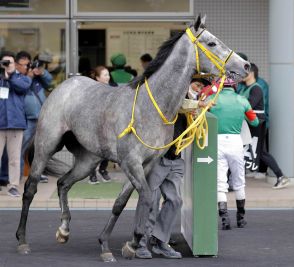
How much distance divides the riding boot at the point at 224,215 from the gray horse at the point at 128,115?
2.04m

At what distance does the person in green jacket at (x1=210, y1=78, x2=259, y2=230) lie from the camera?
11.9 metres

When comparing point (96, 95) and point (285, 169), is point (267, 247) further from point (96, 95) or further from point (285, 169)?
point (285, 169)

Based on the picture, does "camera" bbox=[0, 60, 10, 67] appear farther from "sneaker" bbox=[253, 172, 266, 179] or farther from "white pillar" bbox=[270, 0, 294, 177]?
"sneaker" bbox=[253, 172, 266, 179]

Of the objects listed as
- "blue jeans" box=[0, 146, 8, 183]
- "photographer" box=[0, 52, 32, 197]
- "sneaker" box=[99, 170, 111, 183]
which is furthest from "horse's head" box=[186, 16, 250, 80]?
"sneaker" box=[99, 170, 111, 183]

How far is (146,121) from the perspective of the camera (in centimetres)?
984

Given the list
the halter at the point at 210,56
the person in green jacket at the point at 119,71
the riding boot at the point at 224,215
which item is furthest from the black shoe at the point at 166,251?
the person in green jacket at the point at 119,71

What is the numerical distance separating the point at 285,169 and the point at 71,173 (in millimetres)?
5332

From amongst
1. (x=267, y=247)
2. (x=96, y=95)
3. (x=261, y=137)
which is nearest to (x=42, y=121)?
(x=96, y=95)

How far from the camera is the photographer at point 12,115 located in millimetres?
13992

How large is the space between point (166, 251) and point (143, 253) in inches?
9.9

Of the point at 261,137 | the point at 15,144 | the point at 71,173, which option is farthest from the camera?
the point at 261,137

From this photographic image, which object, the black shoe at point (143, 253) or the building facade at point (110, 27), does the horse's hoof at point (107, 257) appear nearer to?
the black shoe at point (143, 253)

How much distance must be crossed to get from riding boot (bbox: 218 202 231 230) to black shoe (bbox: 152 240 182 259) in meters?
1.78

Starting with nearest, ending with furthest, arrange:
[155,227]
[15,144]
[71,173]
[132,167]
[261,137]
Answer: [132,167]
[155,227]
[71,173]
[15,144]
[261,137]
